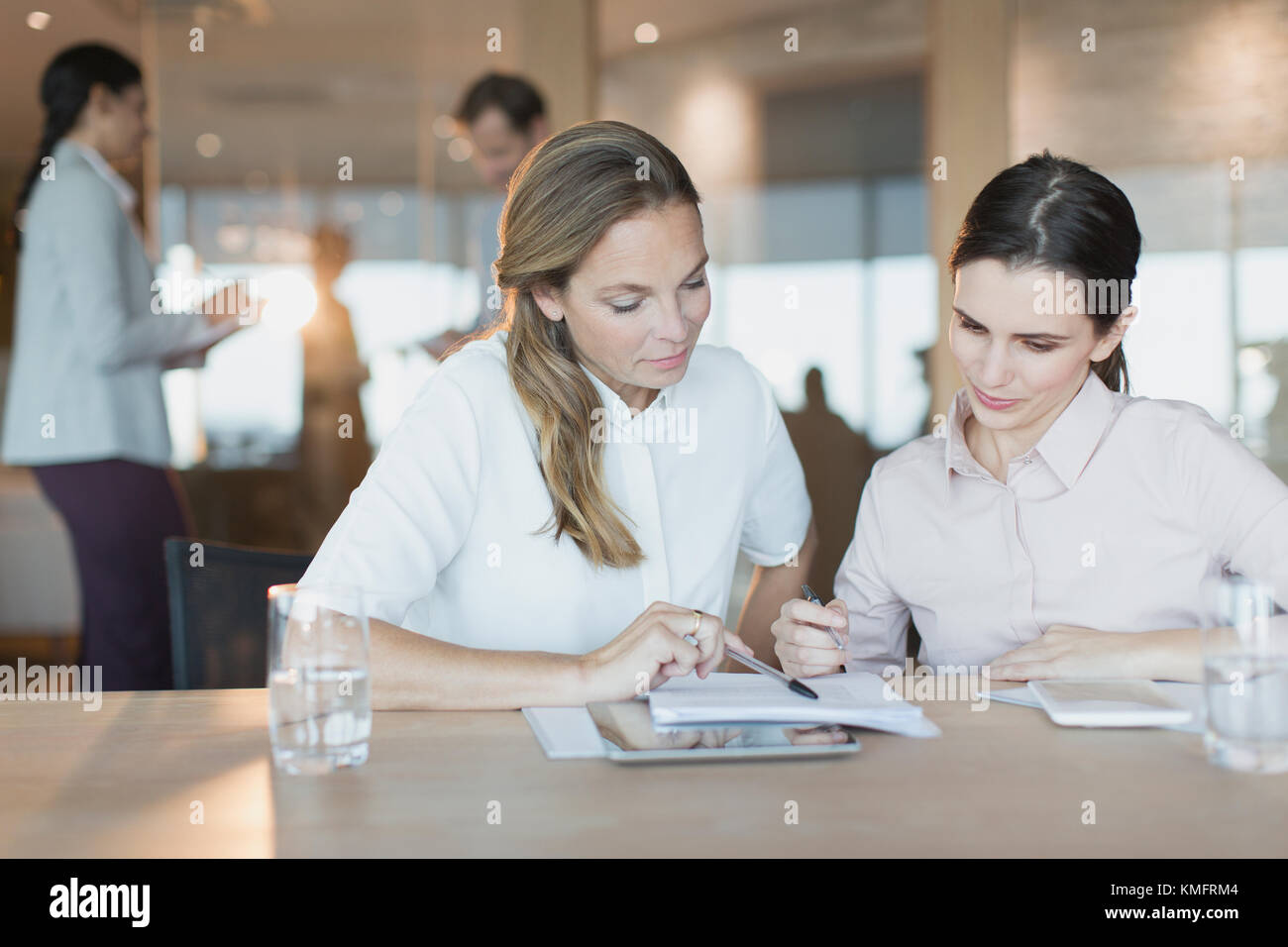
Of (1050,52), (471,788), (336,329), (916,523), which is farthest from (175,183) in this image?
(471,788)

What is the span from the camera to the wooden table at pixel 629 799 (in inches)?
32.8

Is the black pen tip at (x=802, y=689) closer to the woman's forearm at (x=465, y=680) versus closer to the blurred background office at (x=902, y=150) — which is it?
the woman's forearm at (x=465, y=680)

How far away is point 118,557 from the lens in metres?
2.75

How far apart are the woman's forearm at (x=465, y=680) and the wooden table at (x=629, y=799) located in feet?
0.24

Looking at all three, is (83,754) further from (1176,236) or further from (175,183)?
(175,183)

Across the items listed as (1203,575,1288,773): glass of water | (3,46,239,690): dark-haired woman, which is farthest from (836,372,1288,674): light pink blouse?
(3,46,239,690): dark-haired woman

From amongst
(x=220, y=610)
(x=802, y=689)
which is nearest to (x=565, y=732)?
(x=802, y=689)

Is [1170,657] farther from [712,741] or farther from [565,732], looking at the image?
[565,732]

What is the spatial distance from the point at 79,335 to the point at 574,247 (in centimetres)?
173

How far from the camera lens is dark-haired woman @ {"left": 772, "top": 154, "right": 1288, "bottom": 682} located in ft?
5.01

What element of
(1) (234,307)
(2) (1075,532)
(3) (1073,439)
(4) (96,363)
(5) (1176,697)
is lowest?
(5) (1176,697)

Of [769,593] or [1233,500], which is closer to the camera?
[1233,500]
